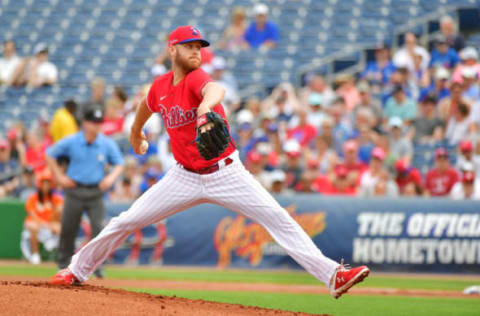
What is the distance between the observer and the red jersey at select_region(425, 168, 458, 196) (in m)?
12.6

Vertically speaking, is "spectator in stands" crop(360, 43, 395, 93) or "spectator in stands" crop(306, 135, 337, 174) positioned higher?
"spectator in stands" crop(360, 43, 395, 93)

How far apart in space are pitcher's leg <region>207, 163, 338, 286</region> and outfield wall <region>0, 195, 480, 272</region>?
6290 millimetres

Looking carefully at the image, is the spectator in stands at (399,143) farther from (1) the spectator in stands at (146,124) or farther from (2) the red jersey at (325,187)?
(1) the spectator in stands at (146,124)

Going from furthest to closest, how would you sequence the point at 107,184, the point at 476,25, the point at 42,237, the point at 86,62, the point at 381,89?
the point at 86,62 < the point at 476,25 < the point at 381,89 < the point at 42,237 < the point at 107,184

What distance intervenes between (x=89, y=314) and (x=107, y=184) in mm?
4990

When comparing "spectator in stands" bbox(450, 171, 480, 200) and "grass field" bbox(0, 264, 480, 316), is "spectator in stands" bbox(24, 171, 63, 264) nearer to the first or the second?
"grass field" bbox(0, 264, 480, 316)

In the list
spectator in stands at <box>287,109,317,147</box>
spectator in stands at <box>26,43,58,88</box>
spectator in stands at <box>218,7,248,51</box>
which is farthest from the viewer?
spectator in stands at <box>26,43,58,88</box>

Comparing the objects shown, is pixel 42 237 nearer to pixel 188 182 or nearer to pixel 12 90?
pixel 12 90

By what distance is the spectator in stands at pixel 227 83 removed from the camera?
51.6 ft

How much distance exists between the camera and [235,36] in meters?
17.8

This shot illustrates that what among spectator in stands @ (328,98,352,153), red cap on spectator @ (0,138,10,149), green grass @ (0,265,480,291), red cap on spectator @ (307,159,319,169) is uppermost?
spectator in stands @ (328,98,352,153)

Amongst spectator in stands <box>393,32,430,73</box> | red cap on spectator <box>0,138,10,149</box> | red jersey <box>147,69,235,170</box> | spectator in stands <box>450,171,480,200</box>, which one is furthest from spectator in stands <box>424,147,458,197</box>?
red cap on spectator <box>0,138,10,149</box>

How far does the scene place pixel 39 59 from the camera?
58.6 feet

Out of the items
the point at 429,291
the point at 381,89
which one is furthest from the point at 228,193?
the point at 381,89
